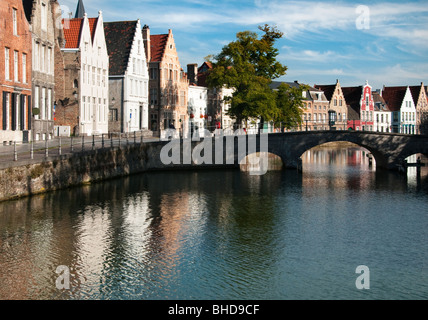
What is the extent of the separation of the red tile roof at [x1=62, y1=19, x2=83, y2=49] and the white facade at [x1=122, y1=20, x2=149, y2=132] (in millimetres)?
8744

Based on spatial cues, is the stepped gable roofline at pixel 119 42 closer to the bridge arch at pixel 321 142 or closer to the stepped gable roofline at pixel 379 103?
the bridge arch at pixel 321 142

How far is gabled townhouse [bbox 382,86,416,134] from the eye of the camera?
12700 cm

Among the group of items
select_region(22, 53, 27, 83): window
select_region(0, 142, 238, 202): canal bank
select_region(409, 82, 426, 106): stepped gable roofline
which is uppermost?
select_region(409, 82, 426, 106): stepped gable roofline

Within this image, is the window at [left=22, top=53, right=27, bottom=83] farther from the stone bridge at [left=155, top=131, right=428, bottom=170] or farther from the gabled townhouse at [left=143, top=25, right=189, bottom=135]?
the gabled townhouse at [left=143, top=25, right=189, bottom=135]

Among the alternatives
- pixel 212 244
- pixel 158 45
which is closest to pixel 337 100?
pixel 158 45

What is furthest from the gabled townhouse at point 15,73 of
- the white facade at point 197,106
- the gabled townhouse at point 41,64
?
the white facade at point 197,106

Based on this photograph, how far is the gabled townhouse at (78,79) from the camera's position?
5569cm

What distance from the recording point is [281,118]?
65188 millimetres

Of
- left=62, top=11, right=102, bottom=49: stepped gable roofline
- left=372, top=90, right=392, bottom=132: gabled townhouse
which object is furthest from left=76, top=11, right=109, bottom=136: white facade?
left=372, top=90, right=392, bottom=132: gabled townhouse

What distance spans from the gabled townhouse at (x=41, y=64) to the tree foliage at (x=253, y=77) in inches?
744

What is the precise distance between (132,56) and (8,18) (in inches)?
1083
